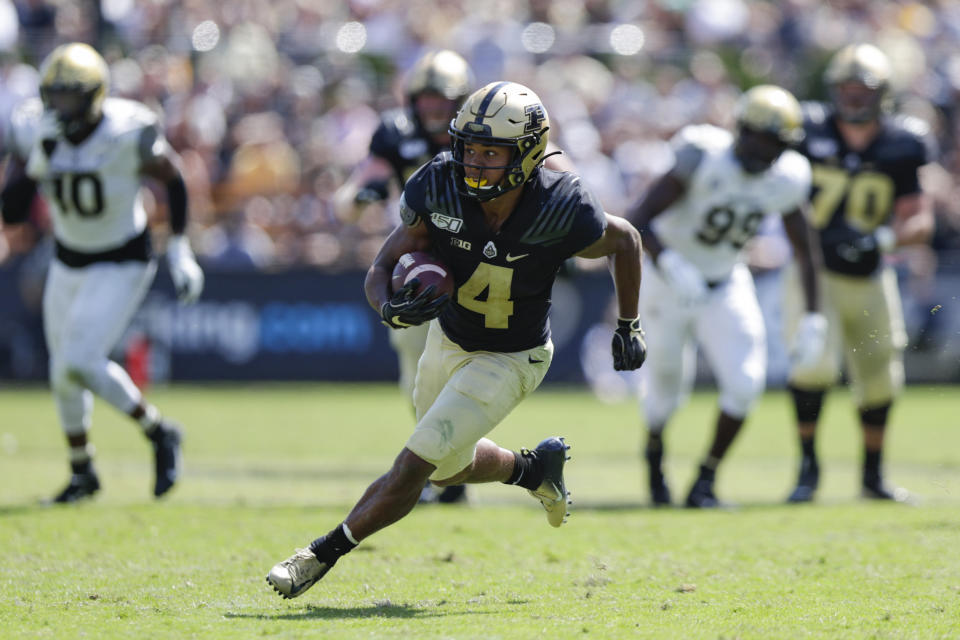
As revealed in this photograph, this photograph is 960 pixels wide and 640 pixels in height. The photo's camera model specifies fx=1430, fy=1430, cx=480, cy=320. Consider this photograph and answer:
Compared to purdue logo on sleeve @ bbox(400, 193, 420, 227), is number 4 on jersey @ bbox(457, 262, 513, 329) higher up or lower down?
lower down

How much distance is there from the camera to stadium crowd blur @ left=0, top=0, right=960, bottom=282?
51.1 feet

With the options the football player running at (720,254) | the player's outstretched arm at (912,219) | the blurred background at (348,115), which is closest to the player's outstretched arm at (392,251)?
the football player running at (720,254)

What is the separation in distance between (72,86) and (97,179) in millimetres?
515

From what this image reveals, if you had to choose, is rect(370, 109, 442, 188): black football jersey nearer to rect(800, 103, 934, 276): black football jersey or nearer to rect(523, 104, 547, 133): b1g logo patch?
rect(800, 103, 934, 276): black football jersey

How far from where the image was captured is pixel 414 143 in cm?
781

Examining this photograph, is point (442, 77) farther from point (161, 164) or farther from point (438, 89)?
point (161, 164)

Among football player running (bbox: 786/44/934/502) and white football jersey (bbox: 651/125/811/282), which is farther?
football player running (bbox: 786/44/934/502)

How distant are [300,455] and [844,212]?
4254 mm

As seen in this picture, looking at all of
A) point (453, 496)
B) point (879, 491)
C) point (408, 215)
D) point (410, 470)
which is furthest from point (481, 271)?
Answer: point (879, 491)

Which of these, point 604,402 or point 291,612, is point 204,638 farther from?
point 604,402

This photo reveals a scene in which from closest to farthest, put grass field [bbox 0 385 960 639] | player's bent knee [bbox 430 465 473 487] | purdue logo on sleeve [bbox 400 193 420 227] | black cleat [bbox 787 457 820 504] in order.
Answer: grass field [bbox 0 385 960 639]
purdue logo on sleeve [bbox 400 193 420 227]
player's bent knee [bbox 430 465 473 487]
black cleat [bbox 787 457 820 504]

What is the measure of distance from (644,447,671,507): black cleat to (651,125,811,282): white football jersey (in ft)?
3.39

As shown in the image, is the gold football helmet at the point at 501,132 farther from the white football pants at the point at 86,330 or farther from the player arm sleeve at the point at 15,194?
the player arm sleeve at the point at 15,194

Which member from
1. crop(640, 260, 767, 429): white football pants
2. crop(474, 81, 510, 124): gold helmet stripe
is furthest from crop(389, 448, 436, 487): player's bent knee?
crop(640, 260, 767, 429): white football pants
